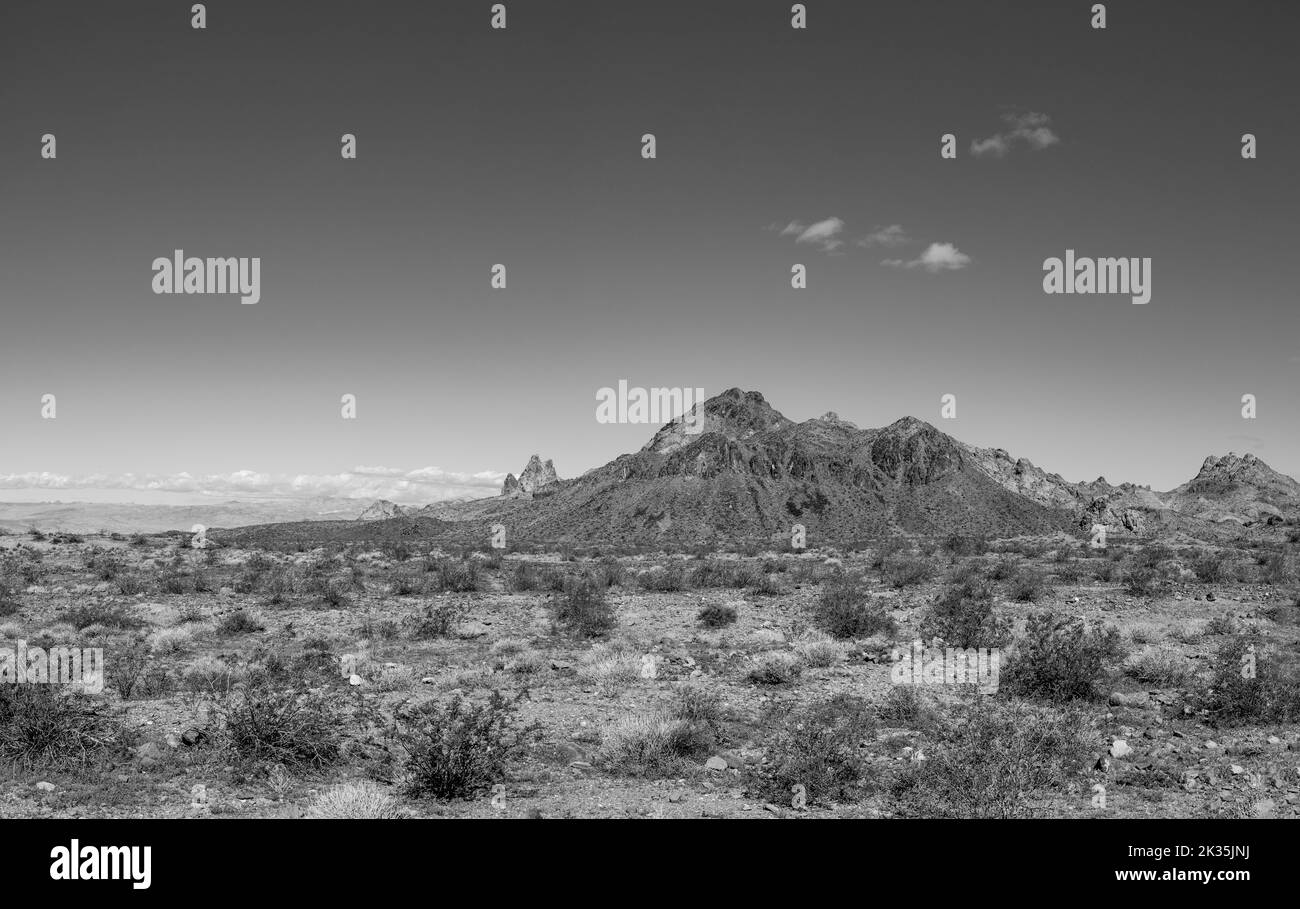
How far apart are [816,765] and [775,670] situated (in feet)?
15.8

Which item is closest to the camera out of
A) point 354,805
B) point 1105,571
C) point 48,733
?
point 354,805

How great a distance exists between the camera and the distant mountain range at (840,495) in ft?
313

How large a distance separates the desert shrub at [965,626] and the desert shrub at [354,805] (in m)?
11.6

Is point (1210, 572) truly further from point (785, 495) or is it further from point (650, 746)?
point (785, 495)

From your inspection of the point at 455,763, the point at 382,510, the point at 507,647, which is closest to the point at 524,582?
the point at 507,647

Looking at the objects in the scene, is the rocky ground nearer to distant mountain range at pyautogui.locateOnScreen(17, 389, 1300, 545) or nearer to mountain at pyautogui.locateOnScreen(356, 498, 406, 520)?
distant mountain range at pyautogui.locateOnScreen(17, 389, 1300, 545)

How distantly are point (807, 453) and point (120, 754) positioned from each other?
375 ft

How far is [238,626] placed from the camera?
16.7 metres

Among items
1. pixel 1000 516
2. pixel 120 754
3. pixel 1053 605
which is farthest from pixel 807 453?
pixel 120 754

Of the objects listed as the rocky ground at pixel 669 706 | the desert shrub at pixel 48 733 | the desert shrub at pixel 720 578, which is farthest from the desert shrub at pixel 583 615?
the desert shrub at pixel 48 733

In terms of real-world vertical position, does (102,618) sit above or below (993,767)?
below

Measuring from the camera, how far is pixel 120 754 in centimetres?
792

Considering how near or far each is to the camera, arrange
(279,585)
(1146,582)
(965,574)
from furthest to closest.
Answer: (965,574), (279,585), (1146,582)
